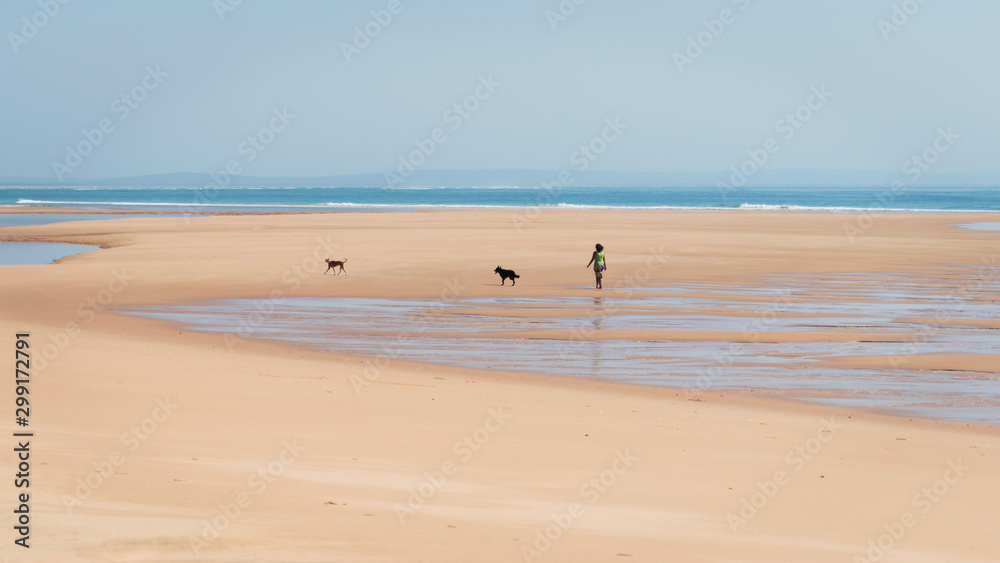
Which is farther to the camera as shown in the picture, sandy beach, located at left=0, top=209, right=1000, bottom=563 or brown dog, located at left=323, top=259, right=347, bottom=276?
brown dog, located at left=323, top=259, right=347, bottom=276

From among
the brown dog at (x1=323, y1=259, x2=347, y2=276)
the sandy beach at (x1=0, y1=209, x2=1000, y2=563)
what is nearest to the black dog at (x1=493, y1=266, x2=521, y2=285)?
the brown dog at (x1=323, y1=259, x2=347, y2=276)

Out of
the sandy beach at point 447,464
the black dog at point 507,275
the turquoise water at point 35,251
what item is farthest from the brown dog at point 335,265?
the turquoise water at point 35,251

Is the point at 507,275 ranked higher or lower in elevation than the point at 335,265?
lower

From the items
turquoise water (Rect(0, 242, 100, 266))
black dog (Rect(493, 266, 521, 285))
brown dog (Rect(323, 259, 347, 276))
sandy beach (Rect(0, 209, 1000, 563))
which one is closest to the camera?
sandy beach (Rect(0, 209, 1000, 563))

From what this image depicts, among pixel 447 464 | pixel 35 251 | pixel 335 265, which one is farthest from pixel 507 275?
pixel 35 251

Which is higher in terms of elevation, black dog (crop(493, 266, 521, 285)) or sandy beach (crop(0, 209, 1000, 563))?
black dog (crop(493, 266, 521, 285))

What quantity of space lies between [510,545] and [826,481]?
10.8ft

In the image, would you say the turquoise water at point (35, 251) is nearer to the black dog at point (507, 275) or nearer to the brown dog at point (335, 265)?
the brown dog at point (335, 265)

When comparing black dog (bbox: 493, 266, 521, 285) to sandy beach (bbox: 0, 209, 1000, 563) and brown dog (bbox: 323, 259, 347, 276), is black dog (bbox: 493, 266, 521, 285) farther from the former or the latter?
sandy beach (bbox: 0, 209, 1000, 563)

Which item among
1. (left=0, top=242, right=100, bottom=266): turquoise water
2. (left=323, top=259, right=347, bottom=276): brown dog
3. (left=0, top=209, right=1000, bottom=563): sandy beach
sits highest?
(left=0, top=242, right=100, bottom=266): turquoise water

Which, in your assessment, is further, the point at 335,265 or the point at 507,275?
the point at 335,265

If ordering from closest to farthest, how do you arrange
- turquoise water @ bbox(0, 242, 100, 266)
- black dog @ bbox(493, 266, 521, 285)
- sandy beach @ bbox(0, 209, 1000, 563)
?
1. sandy beach @ bbox(0, 209, 1000, 563)
2. black dog @ bbox(493, 266, 521, 285)
3. turquoise water @ bbox(0, 242, 100, 266)

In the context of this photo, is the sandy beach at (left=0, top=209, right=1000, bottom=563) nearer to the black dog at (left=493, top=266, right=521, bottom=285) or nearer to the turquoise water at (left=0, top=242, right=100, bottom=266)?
the black dog at (left=493, top=266, right=521, bottom=285)

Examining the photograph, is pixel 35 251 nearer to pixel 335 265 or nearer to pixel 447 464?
pixel 335 265
